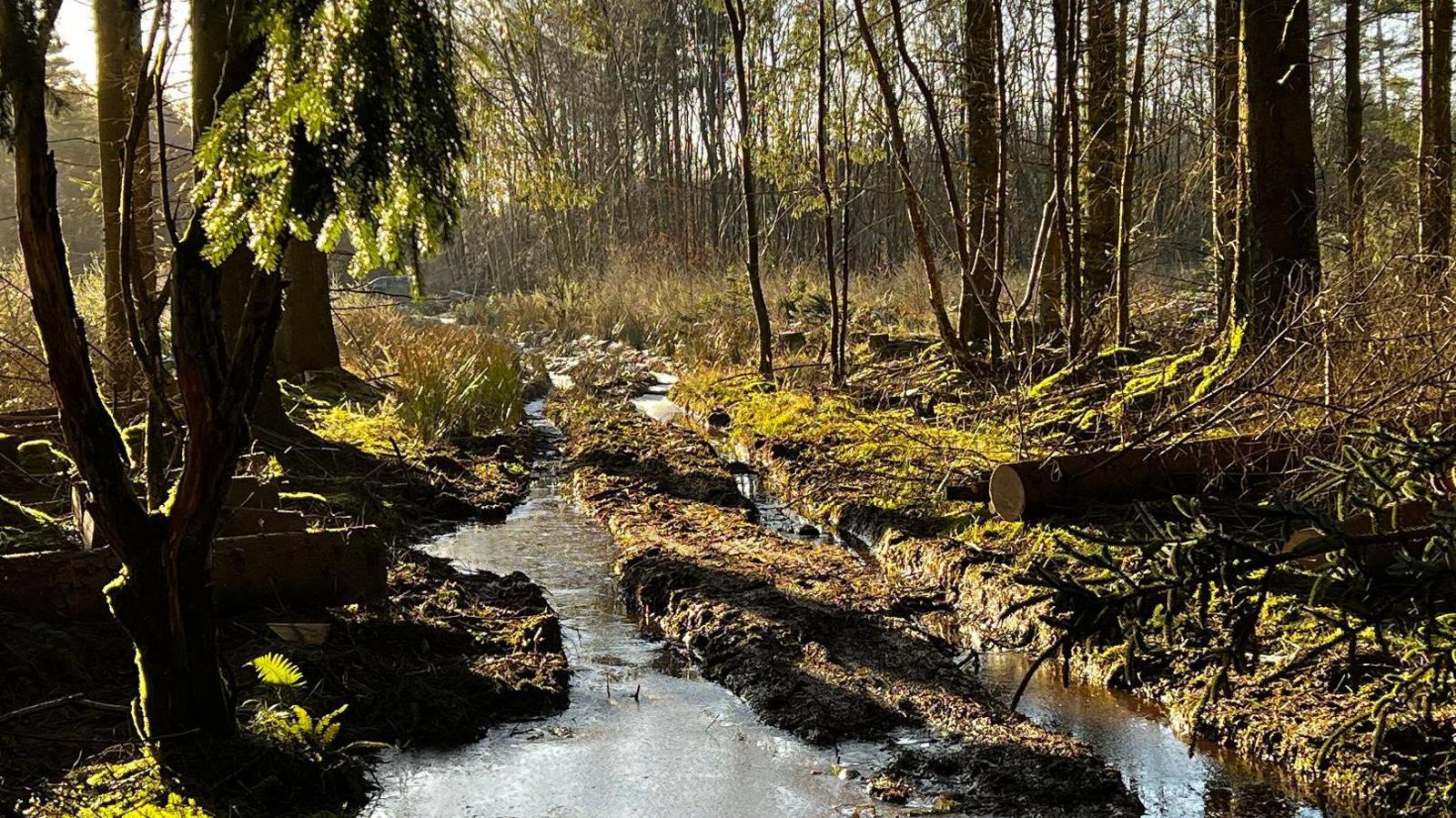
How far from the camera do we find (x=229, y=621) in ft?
15.3

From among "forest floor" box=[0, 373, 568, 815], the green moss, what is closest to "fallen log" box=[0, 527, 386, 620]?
"forest floor" box=[0, 373, 568, 815]

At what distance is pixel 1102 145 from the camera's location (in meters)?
10.3

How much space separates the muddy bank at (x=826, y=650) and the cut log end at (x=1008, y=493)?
28.3 inches

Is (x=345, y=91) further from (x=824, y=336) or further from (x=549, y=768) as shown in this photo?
(x=824, y=336)

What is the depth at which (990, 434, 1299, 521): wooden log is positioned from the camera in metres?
5.73

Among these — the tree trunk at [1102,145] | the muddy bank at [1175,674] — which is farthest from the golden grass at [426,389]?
the tree trunk at [1102,145]

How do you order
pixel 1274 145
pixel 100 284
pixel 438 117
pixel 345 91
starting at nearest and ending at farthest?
pixel 345 91 < pixel 438 117 < pixel 1274 145 < pixel 100 284

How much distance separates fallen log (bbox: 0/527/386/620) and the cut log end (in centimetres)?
306

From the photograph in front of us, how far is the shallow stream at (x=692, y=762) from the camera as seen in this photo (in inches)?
145

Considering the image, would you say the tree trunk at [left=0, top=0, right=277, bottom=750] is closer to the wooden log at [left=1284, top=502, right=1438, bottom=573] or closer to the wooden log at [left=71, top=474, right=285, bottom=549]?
the wooden log at [left=71, top=474, right=285, bottom=549]

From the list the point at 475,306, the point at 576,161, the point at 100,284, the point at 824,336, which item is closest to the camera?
the point at 100,284

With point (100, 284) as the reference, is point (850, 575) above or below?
below

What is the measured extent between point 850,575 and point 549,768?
8.17ft

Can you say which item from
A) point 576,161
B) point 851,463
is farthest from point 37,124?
point 576,161
